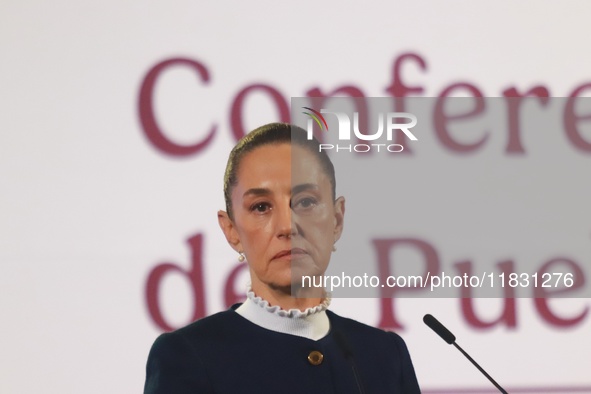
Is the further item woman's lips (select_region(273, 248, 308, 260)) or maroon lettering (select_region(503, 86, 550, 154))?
maroon lettering (select_region(503, 86, 550, 154))

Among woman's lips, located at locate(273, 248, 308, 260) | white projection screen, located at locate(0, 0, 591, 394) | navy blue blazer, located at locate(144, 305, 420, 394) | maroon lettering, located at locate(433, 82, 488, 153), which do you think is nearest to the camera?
navy blue blazer, located at locate(144, 305, 420, 394)

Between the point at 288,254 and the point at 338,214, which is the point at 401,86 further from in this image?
the point at 288,254

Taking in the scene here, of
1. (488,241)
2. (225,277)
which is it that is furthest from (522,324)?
(225,277)

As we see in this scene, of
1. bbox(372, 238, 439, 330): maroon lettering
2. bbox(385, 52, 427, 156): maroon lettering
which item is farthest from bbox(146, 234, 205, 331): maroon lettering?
bbox(385, 52, 427, 156): maroon lettering

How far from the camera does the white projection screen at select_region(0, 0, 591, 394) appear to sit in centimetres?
194

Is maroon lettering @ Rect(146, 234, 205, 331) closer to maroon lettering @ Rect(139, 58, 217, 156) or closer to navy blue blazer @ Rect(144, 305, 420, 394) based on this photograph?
maroon lettering @ Rect(139, 58, 217, 156)

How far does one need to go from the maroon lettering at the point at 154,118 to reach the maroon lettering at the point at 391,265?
0.45 metres

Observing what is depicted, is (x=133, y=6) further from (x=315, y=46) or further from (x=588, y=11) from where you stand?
(x=588, y=11)

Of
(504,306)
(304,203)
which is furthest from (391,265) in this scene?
(304,203)

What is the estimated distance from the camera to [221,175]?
1993 mm

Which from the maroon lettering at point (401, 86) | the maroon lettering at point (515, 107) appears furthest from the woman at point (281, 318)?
the maroon lettering at point (515, 107)

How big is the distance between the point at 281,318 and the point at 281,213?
0.51ft

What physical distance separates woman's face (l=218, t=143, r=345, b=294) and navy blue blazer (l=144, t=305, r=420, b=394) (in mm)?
89

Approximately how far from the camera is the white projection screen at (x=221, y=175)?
6.36ft
